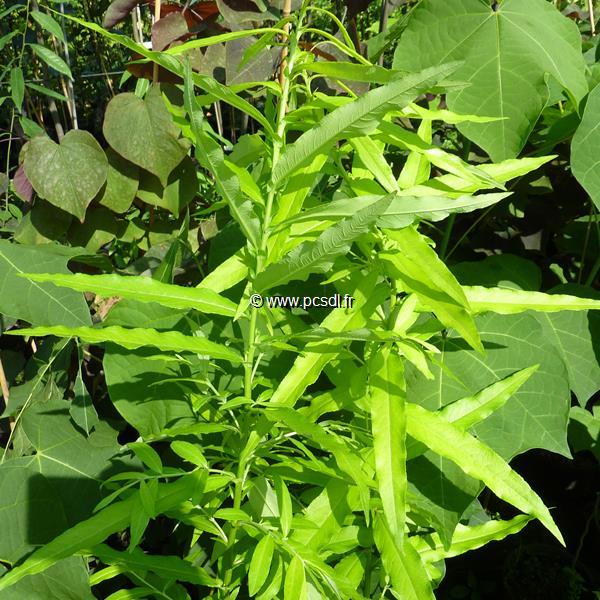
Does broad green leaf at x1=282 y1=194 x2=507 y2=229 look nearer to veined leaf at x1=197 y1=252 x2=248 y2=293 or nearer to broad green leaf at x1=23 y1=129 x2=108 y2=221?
veined leaf at x1=197 y1=252 x2=248 y2=293

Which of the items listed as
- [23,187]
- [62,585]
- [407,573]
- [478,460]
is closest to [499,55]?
[478,460]

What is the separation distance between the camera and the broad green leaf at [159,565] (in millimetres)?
751

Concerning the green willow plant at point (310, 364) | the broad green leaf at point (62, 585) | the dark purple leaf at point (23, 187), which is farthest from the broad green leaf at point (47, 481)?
the dark purple leaf at point (23, 187)

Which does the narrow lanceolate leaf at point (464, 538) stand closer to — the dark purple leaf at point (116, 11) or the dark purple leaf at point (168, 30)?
the dark purple leaf at point (168, 30)

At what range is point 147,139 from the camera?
1.11 metres

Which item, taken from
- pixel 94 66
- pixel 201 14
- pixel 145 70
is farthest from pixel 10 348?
pixel 94 66

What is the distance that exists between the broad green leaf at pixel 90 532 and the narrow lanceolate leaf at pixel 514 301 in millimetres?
370

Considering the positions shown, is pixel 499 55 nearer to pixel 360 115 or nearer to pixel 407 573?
pixel 360 115

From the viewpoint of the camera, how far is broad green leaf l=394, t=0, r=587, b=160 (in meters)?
0.91

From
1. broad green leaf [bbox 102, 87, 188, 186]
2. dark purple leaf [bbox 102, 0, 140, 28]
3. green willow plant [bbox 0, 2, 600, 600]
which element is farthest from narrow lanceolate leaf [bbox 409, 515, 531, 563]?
dark purple leaf [bbox 102, 0, 140, 28]

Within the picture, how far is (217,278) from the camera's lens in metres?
0.72

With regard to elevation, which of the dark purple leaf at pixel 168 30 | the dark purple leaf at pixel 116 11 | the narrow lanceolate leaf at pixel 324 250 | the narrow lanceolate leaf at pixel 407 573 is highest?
the dark purple leaf at pixel 116 11

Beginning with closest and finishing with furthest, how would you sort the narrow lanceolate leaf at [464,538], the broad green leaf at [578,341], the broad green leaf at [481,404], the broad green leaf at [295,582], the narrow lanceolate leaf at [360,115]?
the narrow lanceolate leaf at [360,115] → the broad green leaf at [295,582] → the broad green leaf at [481,404] → the narrow lanceolate leaf at [464,538] → the broad green leaf at [578,341]

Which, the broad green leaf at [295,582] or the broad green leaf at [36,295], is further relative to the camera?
the broad green leaf at [36,295]
